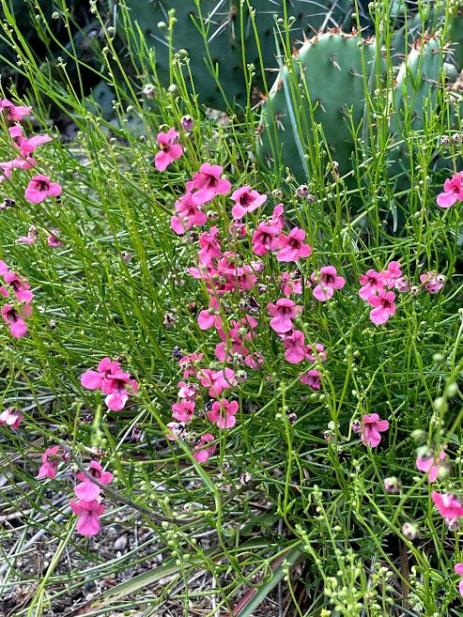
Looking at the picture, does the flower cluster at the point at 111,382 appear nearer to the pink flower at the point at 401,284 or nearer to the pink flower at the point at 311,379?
the pink flower at the point at 311,379

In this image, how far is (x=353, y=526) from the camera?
1248mm

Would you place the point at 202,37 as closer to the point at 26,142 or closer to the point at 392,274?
the point at 26,142

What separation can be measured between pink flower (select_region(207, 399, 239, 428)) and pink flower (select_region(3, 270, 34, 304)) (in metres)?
0.30

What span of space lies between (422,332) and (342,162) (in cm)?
61

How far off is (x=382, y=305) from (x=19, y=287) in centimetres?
52

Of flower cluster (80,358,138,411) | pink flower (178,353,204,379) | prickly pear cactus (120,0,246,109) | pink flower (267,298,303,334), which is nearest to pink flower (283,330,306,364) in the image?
pink flower (267,298,303,334)

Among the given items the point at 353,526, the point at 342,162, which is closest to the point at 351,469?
the point at 353,526

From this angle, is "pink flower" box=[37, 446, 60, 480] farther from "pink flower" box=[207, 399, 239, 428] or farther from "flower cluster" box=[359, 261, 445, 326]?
"flower cluster" box=[359, 261, 445, 326]

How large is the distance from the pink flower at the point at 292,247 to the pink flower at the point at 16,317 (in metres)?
0.36

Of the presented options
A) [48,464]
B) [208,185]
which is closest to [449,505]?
[208,185]

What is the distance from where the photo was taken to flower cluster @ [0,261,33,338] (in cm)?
106

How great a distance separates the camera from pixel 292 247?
3.60 feet

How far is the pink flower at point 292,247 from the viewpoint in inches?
42.8

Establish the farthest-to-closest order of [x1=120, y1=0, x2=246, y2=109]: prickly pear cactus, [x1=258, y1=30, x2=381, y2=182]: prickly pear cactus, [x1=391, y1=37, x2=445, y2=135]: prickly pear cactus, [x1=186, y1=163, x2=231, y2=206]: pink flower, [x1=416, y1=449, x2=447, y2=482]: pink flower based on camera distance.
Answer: [x1=120, y1=0, x2=246, y2=109]: prickly pear cactus
[x1=258, y1=30, x2=381, y2=182]: prickly pear cactus
[x1=391, y1=37, x2=445, y2=135]: prickly pear cactus
[x1=186, y1=163, x2=231, y2=206]: pink flower
[x1=416, y1=449, x2=447, y2=482]: pink flower
